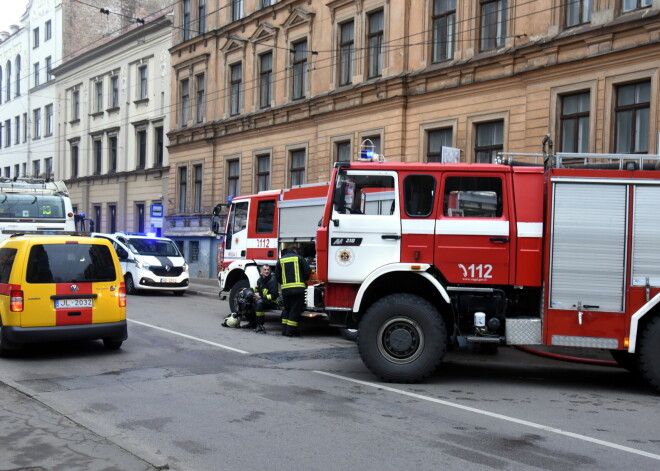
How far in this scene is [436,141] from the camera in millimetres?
20703

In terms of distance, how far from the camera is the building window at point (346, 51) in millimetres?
23500

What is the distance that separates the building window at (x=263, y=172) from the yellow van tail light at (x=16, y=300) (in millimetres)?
18460

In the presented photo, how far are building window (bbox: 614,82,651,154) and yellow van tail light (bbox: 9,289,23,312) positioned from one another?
41.7 feet

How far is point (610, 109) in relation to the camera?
1608 centimetres

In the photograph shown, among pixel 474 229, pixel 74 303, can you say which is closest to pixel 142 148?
pixel 74 303

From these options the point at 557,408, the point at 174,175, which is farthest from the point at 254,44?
the point at 557,408

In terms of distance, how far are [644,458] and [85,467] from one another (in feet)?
14.5

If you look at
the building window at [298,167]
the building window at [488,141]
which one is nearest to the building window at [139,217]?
the building window at [298,167]

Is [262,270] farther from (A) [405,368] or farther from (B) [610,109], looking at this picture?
(B) [610,109]

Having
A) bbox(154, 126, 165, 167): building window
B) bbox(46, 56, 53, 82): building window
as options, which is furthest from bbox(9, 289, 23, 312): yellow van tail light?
bbox(46, 56, 53, 82): building window

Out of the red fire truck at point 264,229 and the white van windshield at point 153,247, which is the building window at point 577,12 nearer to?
the red fire truck at point 264,229

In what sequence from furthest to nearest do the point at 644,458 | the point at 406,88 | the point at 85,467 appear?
the point at 406,88 → the point at 644,458 → the point at 85,467

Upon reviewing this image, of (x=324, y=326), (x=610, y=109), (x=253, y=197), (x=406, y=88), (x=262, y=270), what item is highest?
(x=406, y=88)

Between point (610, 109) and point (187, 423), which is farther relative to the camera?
point (610, 109)
